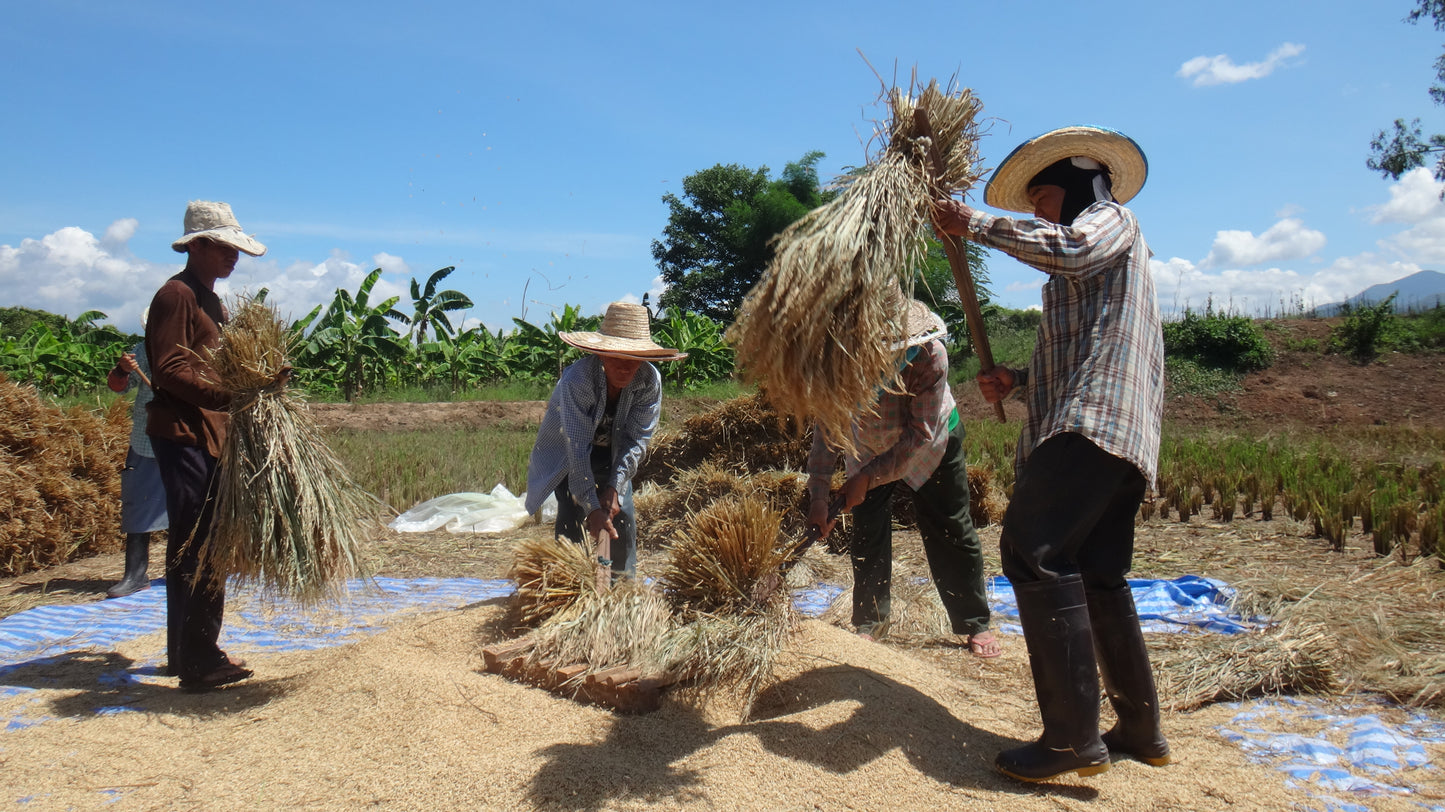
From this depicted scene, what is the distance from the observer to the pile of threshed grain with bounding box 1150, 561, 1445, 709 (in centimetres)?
277

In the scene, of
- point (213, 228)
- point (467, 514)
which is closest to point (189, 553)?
point (213, 228)

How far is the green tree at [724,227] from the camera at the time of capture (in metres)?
25.3

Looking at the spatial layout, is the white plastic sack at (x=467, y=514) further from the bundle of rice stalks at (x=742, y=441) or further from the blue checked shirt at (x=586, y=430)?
the blue checked shirt at (x=586, y=430)

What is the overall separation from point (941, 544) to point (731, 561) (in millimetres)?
941

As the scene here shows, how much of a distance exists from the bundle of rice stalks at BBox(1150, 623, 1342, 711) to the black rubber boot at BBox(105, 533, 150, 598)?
463 centimetres

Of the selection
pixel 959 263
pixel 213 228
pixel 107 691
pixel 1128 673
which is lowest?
pixel 107 691

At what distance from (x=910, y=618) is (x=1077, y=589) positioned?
153cm

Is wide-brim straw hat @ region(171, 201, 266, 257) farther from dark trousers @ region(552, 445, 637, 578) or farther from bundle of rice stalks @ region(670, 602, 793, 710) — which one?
bundle of rice stalks @ region(670, 602, 793, 710)

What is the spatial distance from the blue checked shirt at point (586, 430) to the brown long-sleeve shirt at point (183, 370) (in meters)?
1.16

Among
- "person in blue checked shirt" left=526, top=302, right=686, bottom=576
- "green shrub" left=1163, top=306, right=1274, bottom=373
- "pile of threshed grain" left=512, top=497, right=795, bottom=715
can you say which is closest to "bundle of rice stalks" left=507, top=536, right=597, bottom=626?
"pile of threshed grain" left=512, top=497, right=795, bottom=715

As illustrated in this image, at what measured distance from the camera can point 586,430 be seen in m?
3.47

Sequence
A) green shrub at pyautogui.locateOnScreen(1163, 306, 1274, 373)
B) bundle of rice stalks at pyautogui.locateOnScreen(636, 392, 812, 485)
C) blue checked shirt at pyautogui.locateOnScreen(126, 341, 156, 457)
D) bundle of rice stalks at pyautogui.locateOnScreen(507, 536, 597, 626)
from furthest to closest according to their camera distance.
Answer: green shrub at pyautogui.locateOnScreen(1163, 306, 1274, 373) < bundle of rice stalks at pyautogui.locateOnScreen(636, 392, 812, 485) < blue checked shirt at pyautogui.locateOnScreen(126, 341, 156, 457) < bundle of rice stalks at pyautogui.locateOnScreen(507, 536, 597, 626)

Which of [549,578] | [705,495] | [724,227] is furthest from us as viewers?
[724,227]

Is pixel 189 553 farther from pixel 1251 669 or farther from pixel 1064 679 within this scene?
pixel 1251 669
